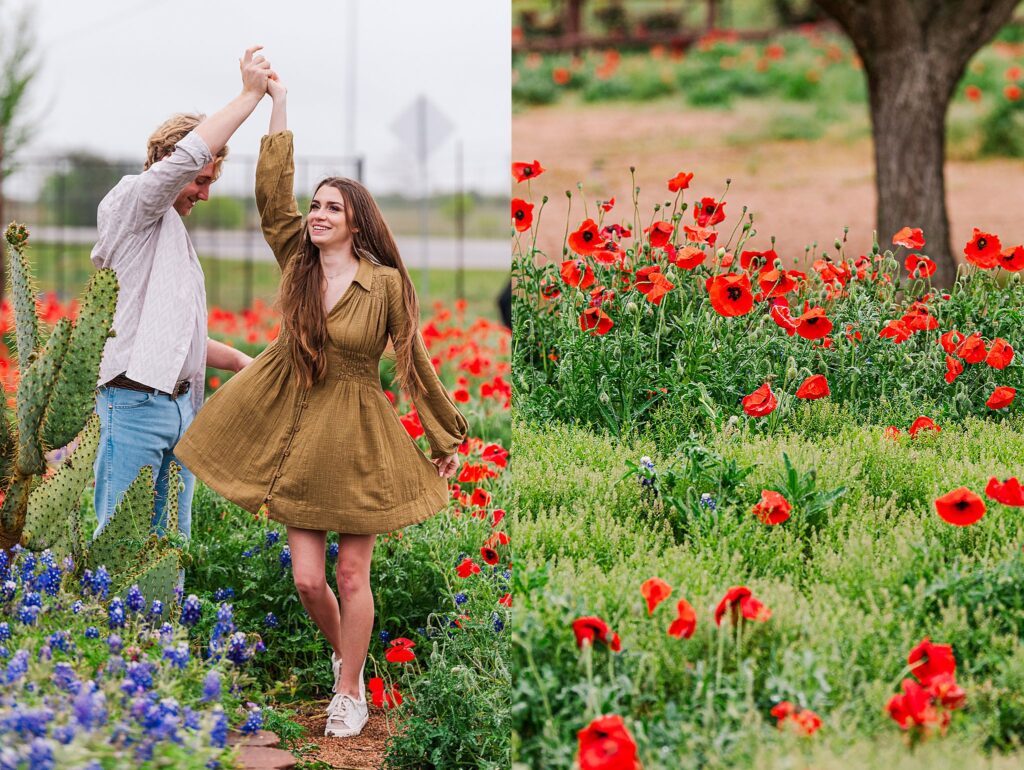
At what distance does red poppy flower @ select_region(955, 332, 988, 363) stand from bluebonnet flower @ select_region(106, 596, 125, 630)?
2.66 meters

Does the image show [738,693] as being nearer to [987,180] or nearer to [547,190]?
[547,190]

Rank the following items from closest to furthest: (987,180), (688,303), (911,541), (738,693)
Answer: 1. (738,693)
2. (911,541)
3. (688,303)
4. (987,180)

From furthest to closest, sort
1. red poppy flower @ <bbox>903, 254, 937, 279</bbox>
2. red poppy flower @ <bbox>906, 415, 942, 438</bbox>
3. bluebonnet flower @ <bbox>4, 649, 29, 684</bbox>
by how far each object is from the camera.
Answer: red poppy flower @ <bbox>903, 254, 937, 279</bbox>, red poppy flower @ <bbox>906, 415, 942, 438</bbox>, bluebonnet flower @ <bbox>4, 649, 29, 684</bbox>

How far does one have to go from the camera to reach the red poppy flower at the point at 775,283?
3521mm

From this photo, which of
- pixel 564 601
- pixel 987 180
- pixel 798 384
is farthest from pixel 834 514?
pixel 987 180

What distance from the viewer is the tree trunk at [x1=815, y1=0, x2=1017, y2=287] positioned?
22.1 ft

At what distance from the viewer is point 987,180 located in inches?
547

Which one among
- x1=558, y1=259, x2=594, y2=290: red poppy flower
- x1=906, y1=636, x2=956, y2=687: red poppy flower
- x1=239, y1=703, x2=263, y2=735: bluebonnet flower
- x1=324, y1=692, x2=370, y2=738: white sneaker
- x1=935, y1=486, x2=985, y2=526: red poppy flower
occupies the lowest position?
x1=324, y1=692, x2=370, y2=738: white sneaker

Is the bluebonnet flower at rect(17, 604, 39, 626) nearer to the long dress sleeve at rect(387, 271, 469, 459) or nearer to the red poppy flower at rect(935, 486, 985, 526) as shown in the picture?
the long dress sleeve at rect(387, 271, 469, 459)

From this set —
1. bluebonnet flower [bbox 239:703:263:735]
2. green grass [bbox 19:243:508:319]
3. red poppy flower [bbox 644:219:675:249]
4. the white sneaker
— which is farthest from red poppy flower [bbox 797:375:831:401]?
green grass [bbox 19:243:508:319]

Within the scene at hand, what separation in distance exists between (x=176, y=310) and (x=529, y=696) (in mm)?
1832

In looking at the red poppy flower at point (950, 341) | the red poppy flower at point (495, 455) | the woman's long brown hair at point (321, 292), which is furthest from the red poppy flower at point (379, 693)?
the red poppy flower at point (950, 341)

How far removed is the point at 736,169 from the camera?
1434 centimetres

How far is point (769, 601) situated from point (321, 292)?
5.41ft
